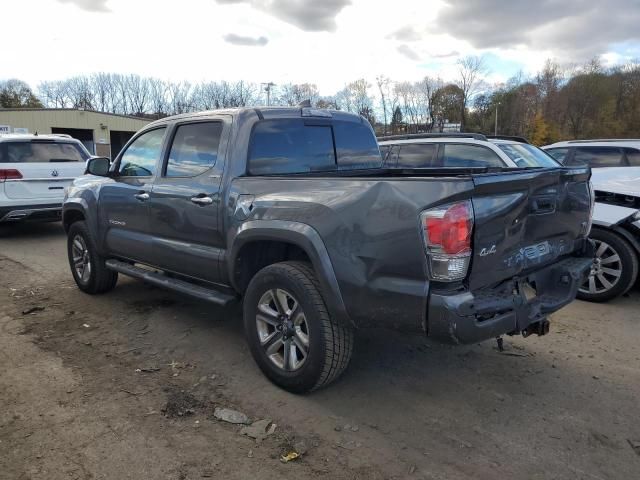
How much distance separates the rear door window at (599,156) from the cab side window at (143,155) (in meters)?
6.58

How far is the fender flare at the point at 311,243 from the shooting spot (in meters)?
3.00

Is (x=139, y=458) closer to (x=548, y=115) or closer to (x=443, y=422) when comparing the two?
(x=443, y=422)

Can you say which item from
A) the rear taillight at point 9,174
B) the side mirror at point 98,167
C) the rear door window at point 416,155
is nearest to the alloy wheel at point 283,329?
the side mirror at point 98,167

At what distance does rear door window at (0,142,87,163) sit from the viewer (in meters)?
8.87

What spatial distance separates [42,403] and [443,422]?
263cm

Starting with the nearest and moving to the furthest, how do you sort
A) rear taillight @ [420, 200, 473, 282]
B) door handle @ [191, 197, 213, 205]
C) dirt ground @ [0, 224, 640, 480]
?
1. rear taillight @ [420, 200, 473, 282]
2. dirt ground @ [0, 224, 640, 480]
3. door handle @ [191, 197, 213, 205]

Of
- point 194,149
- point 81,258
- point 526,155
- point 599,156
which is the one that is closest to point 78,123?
point 81,258

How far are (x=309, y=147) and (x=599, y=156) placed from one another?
229 inches

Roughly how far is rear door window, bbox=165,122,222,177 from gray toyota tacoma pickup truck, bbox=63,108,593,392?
0.05 ft

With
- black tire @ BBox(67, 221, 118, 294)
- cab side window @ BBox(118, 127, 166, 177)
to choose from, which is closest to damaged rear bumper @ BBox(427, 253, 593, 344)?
cab side window @ BBox(118, 127, 166, 177)

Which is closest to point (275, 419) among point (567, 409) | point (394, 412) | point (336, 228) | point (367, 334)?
point (394, 412)

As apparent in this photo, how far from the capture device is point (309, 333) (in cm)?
319

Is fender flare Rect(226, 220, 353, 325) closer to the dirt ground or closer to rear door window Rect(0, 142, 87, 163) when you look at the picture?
the dirt ground

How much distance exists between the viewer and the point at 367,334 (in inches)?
175
